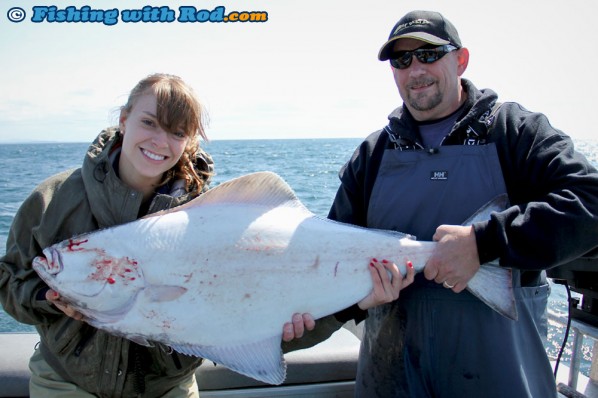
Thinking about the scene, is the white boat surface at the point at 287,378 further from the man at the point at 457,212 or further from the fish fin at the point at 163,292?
the fish fin at the point at 163,292

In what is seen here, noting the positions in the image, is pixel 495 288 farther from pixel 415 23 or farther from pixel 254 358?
pixel 415 23

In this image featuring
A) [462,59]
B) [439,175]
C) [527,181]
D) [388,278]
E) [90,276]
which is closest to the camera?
[90,276]

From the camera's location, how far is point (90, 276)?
2.30 m

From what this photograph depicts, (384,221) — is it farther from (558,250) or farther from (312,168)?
(312,168)

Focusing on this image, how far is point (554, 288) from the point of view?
9.53 m

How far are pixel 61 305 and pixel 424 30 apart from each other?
242 centimetres

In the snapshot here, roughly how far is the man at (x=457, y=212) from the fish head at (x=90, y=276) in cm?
132

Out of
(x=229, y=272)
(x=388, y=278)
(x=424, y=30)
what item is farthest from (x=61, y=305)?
(x=424, y=30)

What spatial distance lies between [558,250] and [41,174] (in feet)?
83.2

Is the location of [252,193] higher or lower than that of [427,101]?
lower

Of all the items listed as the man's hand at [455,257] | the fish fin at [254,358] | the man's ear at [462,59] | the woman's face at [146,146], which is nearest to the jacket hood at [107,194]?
the woman's face at [146,146]

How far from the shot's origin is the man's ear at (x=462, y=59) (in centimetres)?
296


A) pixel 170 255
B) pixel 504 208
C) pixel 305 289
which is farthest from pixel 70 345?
pixel 504 208

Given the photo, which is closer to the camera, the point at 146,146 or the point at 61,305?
the point at 61,305
